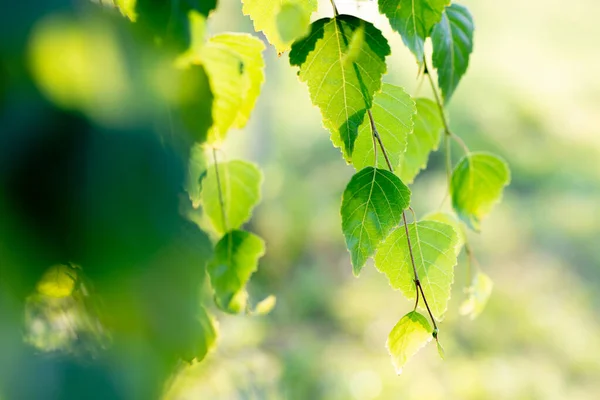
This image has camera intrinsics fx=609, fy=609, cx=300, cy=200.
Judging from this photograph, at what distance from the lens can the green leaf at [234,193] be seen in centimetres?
31

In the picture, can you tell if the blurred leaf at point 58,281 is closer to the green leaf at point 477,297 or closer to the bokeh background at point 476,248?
the green leaf at point 477,297

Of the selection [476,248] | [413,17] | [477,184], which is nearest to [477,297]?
[477,184]

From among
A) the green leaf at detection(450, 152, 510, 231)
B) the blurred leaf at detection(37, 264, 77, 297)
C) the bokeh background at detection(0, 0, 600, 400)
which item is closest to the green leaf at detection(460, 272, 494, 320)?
the green leaf at detection(450, 152, 510, 231)

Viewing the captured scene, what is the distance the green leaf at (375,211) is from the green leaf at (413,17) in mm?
50

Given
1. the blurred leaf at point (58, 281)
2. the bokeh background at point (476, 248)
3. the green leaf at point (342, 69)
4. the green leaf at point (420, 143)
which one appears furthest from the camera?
the bokeh background at point (476, 248)

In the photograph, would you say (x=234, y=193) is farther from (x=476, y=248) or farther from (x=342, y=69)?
(x=476, y=248)

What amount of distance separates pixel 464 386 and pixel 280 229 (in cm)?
89

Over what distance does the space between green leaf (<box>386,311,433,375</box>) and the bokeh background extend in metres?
0.92

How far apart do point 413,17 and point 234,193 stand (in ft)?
0.43

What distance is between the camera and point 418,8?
229mm

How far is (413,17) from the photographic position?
0.75 feet

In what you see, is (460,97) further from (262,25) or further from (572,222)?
(262,25)

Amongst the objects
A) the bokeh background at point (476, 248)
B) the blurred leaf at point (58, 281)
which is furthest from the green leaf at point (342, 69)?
the bokeh background at point (476, 248)

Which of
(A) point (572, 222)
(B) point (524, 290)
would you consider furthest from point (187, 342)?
(A) point (572, 222)
